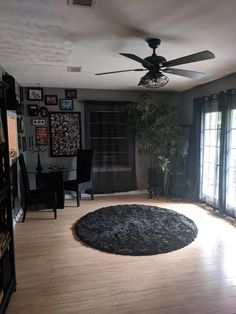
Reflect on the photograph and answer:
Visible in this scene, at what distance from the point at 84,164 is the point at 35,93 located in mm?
1761

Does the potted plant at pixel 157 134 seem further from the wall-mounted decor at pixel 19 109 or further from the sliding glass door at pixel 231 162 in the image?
the wall-mounted decor at pixel 19 109

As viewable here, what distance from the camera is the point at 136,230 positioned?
351 centimetres

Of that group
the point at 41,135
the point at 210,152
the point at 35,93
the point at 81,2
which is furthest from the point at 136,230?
the point at 35,93

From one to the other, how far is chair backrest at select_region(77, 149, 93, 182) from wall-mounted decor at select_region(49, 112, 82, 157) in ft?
1.04

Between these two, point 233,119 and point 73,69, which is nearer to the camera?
point 73,69

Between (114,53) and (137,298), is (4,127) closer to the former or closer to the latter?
(114,53)

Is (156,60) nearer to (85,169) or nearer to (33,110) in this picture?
(85,169)

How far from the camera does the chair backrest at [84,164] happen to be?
5098 mm

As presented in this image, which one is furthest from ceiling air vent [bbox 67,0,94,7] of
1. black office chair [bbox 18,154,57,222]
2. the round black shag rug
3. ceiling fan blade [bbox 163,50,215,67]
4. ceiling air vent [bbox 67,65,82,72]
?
black office chair [bbox 18,154,57,222]

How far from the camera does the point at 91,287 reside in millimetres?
2363

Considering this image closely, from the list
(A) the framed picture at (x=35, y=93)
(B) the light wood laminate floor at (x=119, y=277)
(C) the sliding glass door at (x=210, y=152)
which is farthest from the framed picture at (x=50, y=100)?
(C) the sliding glass door at (x=210, y=152)

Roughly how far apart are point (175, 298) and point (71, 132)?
13.0ft

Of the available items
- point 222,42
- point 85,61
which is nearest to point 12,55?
point 85,61

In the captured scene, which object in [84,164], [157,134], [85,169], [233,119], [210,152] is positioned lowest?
[85,169]
